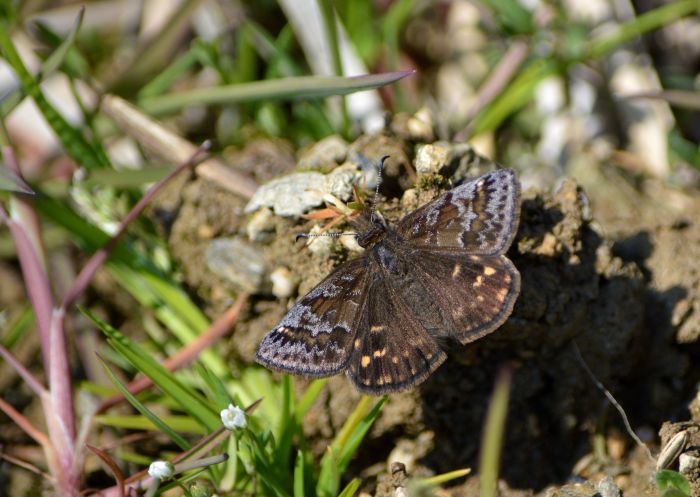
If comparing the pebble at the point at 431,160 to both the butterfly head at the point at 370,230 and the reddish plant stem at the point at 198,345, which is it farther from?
the reddish plant stem at the point at 198,345

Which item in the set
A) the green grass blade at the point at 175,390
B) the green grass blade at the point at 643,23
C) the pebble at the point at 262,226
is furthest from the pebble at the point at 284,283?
the green grass blade at the point at 643,23

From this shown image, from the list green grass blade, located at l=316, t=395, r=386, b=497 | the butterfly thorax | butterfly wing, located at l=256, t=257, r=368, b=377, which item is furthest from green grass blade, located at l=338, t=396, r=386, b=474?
the butterfly thorax

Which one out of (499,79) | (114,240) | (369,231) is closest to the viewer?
(369,231)

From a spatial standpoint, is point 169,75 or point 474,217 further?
point 169,75

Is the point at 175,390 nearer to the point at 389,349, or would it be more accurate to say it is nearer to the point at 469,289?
the point at 389,349

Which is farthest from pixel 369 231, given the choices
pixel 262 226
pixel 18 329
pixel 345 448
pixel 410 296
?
pixel 18 329

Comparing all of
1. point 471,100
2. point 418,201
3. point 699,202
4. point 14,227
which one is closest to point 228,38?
point 471,100

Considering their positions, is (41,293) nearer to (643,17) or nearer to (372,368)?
(372,368)
